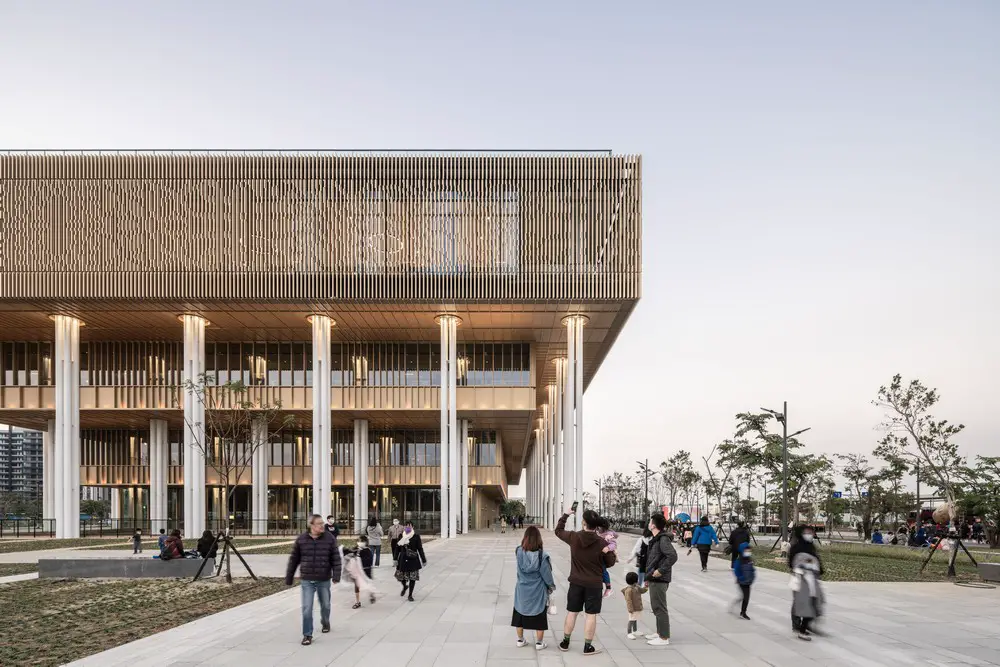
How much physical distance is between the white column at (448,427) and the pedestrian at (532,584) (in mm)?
29718

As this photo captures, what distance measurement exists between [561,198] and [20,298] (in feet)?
86.9

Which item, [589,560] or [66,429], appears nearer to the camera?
[589,560]

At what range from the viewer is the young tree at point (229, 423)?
18.9 m

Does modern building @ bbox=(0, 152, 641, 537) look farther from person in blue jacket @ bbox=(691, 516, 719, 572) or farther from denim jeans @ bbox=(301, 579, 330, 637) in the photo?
denim jeans @ bbox=(301, 579, 330, 637)

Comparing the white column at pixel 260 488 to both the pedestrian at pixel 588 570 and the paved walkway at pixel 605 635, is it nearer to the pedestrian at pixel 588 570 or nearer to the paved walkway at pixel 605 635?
the paved walkway at pixel 605 635

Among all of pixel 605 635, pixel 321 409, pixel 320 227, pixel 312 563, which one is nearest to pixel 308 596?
pixel 312 563

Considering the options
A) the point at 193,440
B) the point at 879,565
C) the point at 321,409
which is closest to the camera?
the point at 879,565

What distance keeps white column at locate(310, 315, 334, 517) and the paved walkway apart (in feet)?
76.0

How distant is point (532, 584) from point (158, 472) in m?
46.9

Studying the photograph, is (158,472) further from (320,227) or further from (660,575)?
(660,575)

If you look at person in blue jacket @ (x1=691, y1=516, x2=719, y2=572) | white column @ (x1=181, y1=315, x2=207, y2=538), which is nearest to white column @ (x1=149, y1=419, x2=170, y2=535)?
white column @ (x1=181, y1=315, x2=207, y2=538)

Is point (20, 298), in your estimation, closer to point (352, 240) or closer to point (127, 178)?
point (127, 178)

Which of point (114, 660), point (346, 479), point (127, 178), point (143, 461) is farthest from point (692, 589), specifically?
point (143, 461)

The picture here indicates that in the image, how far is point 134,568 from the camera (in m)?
17.1
